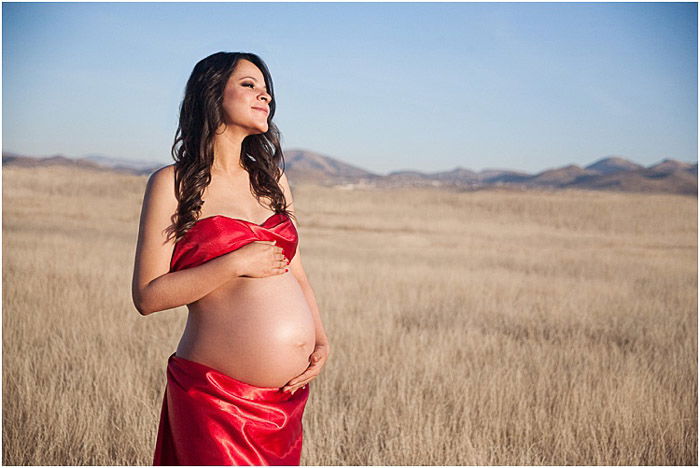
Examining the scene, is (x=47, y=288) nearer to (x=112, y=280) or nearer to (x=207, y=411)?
(x=112, y=280)

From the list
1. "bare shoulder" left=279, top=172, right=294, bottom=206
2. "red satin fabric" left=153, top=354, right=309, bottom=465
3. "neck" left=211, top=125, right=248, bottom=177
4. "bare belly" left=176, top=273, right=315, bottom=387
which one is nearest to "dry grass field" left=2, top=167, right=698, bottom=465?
"red satin fabric" left=153, top=354, right=309, bottom=465

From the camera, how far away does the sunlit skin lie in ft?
7.36

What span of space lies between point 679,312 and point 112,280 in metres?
9.00

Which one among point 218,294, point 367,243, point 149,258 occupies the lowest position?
point 367,243

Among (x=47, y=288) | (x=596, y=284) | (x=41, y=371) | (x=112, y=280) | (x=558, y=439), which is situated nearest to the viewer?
(x=558, y=439)

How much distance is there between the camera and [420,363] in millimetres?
5977

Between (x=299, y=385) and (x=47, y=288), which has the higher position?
(x=299, y=385)

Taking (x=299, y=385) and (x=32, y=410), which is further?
(x=32, y=410)

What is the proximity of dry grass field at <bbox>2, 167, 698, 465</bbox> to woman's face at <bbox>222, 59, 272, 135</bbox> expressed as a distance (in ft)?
8.14

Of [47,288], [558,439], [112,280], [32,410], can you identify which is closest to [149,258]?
[32,410]

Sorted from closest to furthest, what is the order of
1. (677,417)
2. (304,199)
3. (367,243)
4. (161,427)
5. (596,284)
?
(161,427)
(677,417)
(596,284)
(367,243)
(304,199)

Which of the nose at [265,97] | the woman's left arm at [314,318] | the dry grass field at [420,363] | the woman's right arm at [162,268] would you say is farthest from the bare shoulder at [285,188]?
the dry grass field at [420,363]

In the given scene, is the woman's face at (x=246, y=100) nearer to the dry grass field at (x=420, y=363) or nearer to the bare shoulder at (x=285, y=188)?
the bare shoulder at (x=285, y=188)

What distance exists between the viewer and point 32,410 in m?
4.33
